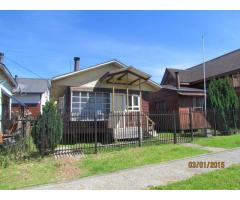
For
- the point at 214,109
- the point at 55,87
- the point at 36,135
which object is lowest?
the point at 36,135

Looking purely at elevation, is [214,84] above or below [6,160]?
above

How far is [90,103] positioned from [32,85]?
994 inches

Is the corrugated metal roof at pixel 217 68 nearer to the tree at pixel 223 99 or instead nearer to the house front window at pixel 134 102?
the tree at pixel 223 99

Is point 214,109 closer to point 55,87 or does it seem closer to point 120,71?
point 120,71

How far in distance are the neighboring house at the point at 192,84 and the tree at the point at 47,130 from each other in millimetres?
11563

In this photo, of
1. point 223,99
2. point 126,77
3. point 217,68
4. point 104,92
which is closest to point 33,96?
point 104,92

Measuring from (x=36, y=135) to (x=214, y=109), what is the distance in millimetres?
12134

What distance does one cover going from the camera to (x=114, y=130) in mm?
14500

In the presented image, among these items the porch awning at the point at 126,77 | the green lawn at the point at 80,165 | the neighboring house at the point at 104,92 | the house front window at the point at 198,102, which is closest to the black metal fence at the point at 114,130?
the neighboring house at the point at 104,92

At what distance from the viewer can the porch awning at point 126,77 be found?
15633 mm

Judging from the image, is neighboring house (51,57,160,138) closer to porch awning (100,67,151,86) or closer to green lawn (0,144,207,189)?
porch awning (100,67,151,86)

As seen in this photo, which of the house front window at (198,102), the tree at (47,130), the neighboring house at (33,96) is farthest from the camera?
the neighboring house at (33,96)

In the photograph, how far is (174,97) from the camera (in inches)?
859

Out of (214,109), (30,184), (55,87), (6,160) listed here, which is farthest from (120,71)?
(30,184)
